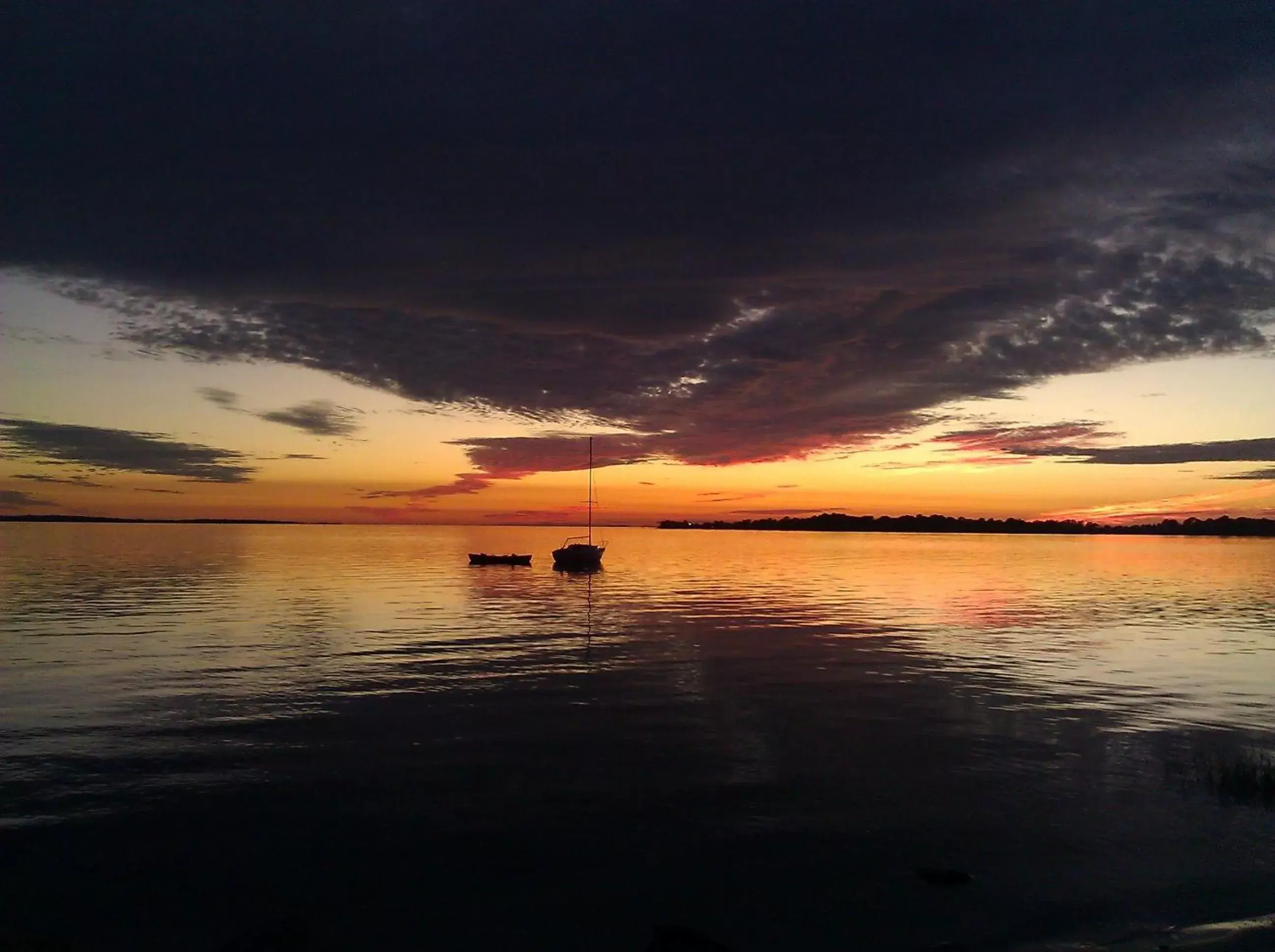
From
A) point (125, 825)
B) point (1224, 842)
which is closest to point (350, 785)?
point (125, 825)

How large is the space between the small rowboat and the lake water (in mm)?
59702

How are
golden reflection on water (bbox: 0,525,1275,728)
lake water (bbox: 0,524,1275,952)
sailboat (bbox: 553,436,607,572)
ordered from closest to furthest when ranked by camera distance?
lake water (bbox: 0,524,1275,952)
golden reflection on water (bbox: 0,525,1275,728)
sailboat (bbox: 553,436,607,572)

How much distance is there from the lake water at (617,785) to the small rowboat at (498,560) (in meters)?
59.7

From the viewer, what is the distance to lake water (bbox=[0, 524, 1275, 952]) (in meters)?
14.8

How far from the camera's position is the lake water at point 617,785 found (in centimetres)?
1479

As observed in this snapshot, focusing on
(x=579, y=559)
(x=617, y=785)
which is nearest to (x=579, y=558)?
(x=579, y=559)

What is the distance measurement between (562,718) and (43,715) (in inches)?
706

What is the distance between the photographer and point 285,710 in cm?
3027

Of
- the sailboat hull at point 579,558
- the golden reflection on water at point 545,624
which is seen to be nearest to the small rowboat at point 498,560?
the golden reflection on water at point 545,624

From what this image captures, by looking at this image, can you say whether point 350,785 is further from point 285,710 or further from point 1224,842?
point 1224,842

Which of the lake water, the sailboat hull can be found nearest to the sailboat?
the sailboat hull

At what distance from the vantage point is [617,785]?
71.5ft

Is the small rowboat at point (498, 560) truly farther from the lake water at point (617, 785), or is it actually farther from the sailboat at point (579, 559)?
the lake water at point (617, 785)

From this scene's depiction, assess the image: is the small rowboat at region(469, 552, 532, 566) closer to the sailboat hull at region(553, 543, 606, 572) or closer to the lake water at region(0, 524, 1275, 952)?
the sailboat hull at region(553, 543, 606, 572)
